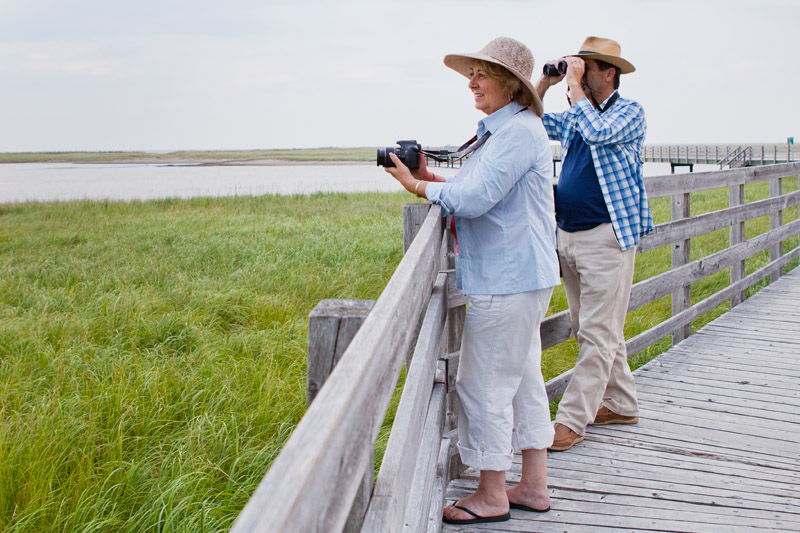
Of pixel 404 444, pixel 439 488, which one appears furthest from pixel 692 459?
pixel 404 444

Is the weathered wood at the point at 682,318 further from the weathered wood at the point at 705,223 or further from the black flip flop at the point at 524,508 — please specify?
the black flip flop at the point at 524,508

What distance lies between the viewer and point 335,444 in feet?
2.76

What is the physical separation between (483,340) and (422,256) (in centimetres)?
68

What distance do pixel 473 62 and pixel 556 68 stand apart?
0.83 m

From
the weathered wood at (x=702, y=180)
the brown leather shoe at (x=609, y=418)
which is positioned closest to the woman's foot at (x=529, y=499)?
the brown leather shoe at (x=609, y=418)

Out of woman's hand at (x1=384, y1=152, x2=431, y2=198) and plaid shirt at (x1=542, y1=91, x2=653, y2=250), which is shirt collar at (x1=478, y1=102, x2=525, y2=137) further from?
plaid shirt at (x1=542, y1=91, x2=653, y2=250)

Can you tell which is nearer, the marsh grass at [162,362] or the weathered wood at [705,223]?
the marsh grass at [162,362]

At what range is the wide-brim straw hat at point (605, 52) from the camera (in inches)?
127

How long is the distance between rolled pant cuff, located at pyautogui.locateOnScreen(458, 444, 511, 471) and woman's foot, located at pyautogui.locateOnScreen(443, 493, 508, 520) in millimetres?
177

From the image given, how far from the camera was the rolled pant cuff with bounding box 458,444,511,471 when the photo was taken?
8.38ft

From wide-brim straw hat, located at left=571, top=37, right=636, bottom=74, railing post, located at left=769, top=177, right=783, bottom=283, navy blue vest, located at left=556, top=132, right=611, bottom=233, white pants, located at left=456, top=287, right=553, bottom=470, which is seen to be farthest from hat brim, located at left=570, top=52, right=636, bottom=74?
railing post, located at left=769, top=177, right=783, bottom=283

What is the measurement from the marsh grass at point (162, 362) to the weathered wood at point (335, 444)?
1.98m

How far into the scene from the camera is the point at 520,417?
8.95 feet

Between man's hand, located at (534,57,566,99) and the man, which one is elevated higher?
man's hand, located at (534,57,566,99)
